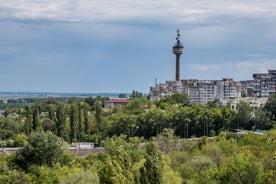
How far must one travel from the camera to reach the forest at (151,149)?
18719 millimetres

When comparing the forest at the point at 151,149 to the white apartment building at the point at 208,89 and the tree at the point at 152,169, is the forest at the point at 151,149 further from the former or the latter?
the white apartment building at the point at 208,89

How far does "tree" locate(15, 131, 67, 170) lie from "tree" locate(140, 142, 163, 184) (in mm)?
12124

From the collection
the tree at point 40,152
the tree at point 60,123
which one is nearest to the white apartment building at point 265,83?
the tree at point 60,123

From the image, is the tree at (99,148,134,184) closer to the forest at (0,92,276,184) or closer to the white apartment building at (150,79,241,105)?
the forest at (0,92,276,184)

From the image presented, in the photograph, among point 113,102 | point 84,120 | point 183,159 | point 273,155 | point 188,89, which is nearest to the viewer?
point 273,155

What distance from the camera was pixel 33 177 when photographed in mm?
25312

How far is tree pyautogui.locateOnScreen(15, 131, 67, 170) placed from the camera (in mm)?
28562

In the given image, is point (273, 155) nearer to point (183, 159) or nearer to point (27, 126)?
point (183, 159)

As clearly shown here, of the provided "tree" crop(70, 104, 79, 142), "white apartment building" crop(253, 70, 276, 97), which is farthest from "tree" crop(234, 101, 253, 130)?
"white apartment building" crop(253, 70, 276, 97)

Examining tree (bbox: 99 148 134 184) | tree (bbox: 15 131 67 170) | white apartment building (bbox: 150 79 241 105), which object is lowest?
tree (bbox: 15 131 67 170)

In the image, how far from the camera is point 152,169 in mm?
17438

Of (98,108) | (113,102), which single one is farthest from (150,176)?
(113,102)

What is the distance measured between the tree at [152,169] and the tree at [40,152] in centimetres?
1212

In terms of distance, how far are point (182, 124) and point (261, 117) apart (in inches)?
277
